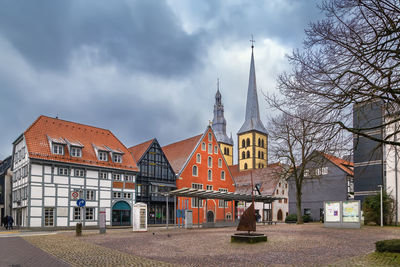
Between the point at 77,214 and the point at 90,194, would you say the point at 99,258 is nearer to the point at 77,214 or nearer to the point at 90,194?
the point at 77,214

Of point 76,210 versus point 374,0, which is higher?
point 374,0

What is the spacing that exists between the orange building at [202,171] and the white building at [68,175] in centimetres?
920

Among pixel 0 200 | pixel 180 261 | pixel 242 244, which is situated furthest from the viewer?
pixel 0 200

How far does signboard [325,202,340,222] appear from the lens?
1145 inches

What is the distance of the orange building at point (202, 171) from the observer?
167 feet

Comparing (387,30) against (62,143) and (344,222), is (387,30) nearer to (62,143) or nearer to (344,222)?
(344,222)

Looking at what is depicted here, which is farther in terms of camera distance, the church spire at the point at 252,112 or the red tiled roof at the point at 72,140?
the church spire at the point at 252,112

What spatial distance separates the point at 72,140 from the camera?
4069cm

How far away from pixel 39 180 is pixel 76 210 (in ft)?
16.0

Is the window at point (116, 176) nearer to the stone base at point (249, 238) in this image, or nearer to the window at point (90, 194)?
the window at point (90, 194)

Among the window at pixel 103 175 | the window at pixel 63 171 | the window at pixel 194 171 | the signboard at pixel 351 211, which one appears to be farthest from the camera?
the window at pixel 194 171

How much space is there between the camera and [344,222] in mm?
28531

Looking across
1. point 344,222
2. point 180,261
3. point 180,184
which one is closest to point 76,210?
point 180,184

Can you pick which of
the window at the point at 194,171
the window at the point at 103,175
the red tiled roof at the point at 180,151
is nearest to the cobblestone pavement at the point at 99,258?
the window at the point at 103,175
